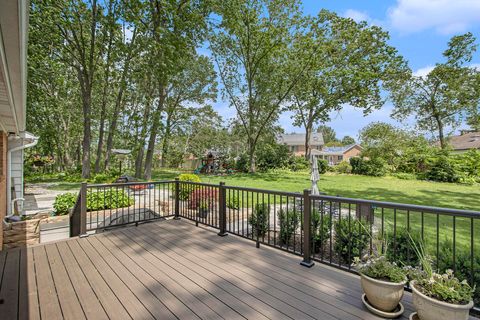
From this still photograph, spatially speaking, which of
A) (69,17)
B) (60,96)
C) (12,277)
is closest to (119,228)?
(12,277)

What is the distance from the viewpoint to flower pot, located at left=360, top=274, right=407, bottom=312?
72.6 inches

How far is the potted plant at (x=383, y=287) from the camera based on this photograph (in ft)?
6.07

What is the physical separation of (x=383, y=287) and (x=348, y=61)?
17.2 meters

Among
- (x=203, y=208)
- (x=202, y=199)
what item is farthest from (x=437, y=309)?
(x=202, y=199)

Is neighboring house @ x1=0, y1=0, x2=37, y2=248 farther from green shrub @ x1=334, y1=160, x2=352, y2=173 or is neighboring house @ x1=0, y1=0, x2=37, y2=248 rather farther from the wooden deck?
green shrub @ x1=334, y1=160, x2=352, y2=173

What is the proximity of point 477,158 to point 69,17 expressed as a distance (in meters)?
23.6

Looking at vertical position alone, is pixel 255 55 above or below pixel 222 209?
above

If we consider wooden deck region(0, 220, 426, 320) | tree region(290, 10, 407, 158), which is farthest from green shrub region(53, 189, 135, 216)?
tree region(290, 10, 407, 158)

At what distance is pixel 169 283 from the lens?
7.81 feet

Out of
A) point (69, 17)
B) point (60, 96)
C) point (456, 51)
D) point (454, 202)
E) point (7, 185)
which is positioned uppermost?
point (456, 51)

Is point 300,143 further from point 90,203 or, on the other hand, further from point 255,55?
point 90,203

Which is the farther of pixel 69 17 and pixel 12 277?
pixel 69 17

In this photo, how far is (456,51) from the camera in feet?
57.4

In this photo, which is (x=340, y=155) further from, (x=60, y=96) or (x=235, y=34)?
(x=60, y=96)
